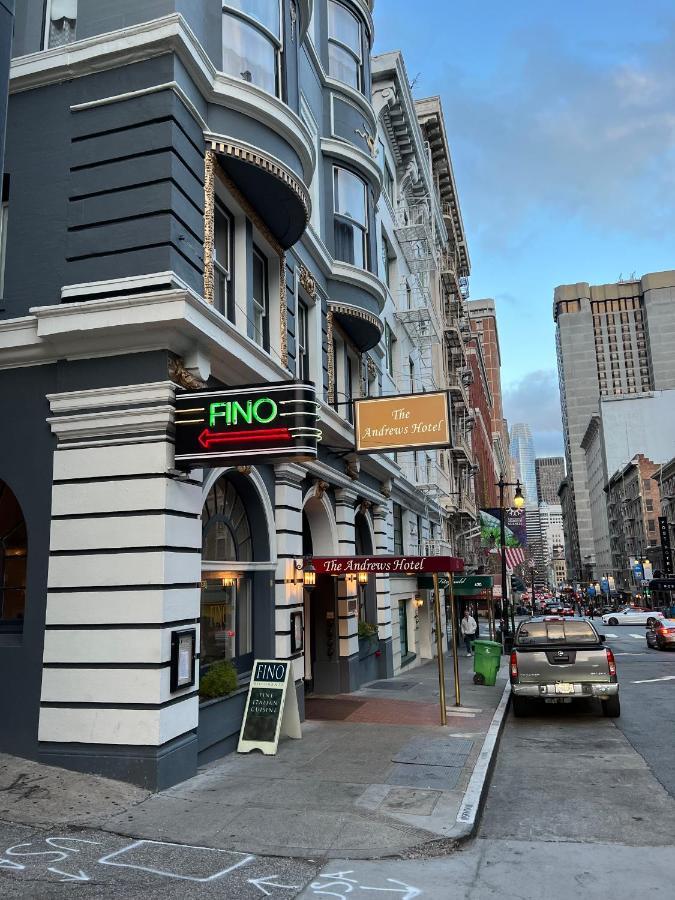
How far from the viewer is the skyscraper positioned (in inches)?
6905

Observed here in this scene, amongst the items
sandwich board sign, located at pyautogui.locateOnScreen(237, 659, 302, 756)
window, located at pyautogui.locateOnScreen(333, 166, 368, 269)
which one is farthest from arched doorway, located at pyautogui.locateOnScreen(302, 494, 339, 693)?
window, located at pyautogui.locateOnScreen(333, 166, 368, 269)

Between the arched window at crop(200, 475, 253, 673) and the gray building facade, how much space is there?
5 cm

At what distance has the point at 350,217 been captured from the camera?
17844 millimetres

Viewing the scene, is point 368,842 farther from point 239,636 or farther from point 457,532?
point 457,532

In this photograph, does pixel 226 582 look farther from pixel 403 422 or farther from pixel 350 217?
pixel 350 217

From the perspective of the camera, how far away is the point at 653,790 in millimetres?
8641

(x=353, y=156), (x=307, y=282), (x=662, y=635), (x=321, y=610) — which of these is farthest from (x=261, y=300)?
(x=662, y=635)

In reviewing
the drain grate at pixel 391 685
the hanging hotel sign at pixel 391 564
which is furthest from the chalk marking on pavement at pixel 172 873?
the drain grate at pixel 391 685

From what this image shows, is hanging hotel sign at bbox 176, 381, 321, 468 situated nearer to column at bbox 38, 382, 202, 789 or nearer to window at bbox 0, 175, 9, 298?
column at bbox 38, 382, 202, 789

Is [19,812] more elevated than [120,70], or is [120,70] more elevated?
[120,70]

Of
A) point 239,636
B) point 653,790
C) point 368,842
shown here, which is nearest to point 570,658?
point 653,790

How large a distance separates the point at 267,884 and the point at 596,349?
192 meters

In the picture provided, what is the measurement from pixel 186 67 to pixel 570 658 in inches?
465

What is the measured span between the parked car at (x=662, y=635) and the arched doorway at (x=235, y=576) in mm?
23442
